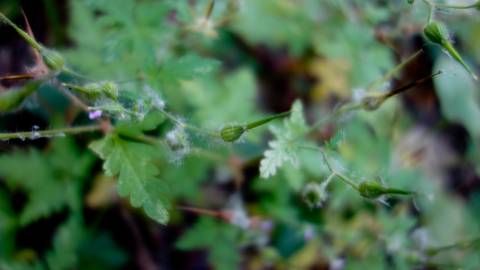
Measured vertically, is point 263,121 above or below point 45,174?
below

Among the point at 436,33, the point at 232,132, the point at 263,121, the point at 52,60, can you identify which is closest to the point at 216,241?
the point at 232,132

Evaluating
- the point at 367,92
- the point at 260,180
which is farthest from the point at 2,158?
the point at 367,92

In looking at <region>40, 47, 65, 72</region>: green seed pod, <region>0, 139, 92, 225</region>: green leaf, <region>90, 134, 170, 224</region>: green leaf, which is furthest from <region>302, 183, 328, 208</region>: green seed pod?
<region>0, 139, 92, 225</region>: green leaf

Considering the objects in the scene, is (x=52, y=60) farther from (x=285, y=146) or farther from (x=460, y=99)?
(x=460, y=99)

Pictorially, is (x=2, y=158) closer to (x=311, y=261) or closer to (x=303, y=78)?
(x=311, y=261)

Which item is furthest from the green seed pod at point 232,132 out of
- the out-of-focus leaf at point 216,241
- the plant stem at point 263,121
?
the out-of-focus leaf at point 216,241

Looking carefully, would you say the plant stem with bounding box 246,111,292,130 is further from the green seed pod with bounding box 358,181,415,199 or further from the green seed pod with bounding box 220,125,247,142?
the green seed pod with bounding box 358,181,415,199

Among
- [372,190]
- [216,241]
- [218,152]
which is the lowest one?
[372,190]
